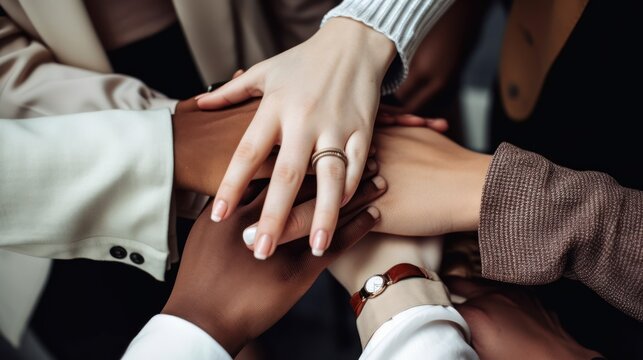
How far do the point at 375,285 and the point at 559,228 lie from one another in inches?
8.2

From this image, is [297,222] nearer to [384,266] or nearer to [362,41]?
[384,266]

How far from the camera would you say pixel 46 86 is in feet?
2.26

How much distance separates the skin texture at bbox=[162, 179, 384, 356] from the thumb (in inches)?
5.0

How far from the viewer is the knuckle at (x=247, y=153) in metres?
0.56

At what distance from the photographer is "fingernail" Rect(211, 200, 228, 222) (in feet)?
1.72

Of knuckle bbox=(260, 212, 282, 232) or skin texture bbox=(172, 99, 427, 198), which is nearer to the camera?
knuckle bbox=(260, 212, 282, 232)

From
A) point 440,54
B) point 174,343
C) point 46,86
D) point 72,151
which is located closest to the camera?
point 174,343

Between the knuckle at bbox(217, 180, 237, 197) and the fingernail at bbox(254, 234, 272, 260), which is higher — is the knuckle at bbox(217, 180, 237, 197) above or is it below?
above

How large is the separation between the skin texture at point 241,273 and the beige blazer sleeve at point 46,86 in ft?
0.75

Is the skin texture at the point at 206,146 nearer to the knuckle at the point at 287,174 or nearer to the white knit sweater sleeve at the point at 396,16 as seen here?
the knuckle at the point at 287,174

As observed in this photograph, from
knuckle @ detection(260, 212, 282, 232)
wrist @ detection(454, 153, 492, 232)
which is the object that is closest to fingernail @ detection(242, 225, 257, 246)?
knuckle @ detection(260, 212, 282, 232)

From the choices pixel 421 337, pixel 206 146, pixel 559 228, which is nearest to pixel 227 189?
pixel 206 146

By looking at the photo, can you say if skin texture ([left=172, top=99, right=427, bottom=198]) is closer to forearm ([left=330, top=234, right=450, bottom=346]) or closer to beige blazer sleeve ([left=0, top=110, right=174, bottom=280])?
beige blazer sleeve ([left=0, top=110, right=174, bottom=280])

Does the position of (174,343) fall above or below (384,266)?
above
